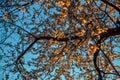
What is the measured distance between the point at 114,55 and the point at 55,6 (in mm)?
3831

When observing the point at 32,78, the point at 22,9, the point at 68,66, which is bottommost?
the point at 32,78

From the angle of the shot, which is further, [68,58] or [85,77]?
[85,77]

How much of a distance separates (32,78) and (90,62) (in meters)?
3.11

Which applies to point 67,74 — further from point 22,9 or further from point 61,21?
point 22,9

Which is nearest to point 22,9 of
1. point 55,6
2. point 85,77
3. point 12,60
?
point 55,6

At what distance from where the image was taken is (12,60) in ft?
44.4

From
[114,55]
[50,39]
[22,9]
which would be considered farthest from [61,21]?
[114,55]

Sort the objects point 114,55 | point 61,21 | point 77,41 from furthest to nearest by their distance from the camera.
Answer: point 114,55 → point 61,21 → point 77,41

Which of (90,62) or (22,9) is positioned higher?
(22,9)

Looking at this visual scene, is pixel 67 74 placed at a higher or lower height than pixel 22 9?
lower

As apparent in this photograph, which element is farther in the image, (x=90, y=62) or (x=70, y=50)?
(x=90, y=62)

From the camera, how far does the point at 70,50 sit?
13.1 metres

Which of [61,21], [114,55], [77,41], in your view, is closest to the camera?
[77,41]

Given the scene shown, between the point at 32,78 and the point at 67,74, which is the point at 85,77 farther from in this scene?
the point at 32,78
